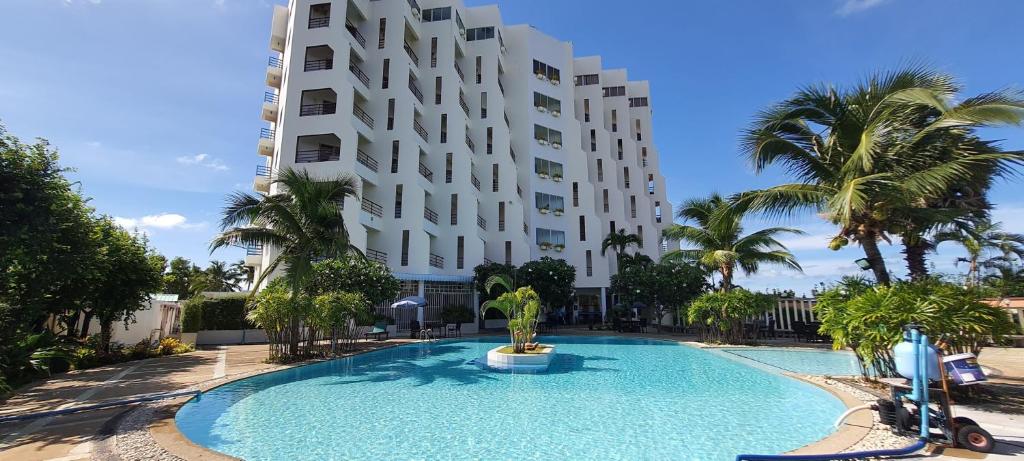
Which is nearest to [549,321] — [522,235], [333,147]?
[522,235]

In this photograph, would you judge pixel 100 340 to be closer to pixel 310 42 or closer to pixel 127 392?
pixel 127 392

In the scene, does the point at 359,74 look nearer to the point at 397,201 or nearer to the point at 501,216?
the point at 397,201

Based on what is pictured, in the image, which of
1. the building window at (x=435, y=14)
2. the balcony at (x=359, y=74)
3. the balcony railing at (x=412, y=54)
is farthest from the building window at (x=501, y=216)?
the building window at (x=435, y=14)

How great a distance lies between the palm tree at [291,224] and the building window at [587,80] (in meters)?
34.3

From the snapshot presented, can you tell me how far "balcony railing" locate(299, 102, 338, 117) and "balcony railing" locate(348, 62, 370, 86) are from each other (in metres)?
2.24

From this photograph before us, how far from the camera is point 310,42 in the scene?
2338 centimetres

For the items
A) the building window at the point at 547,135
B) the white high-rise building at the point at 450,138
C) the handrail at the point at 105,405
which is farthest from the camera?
the building window at the point at 547,135

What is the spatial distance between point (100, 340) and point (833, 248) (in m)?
18.5

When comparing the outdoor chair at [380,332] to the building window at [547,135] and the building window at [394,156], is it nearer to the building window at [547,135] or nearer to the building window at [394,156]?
the building window at [394,156]

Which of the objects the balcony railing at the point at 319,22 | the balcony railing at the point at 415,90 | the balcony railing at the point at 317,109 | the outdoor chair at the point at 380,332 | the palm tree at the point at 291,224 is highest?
the balcony railing at the point at 319,22

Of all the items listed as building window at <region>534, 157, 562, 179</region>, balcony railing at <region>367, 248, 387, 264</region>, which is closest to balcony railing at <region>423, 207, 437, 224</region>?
balcony railing at <region>367, 248, 387, 264</region>

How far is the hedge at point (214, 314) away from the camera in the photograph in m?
17.2

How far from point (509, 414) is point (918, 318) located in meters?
6.23

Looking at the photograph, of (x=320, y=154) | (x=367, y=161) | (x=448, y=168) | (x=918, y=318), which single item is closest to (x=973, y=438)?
(x=918, y=318)
